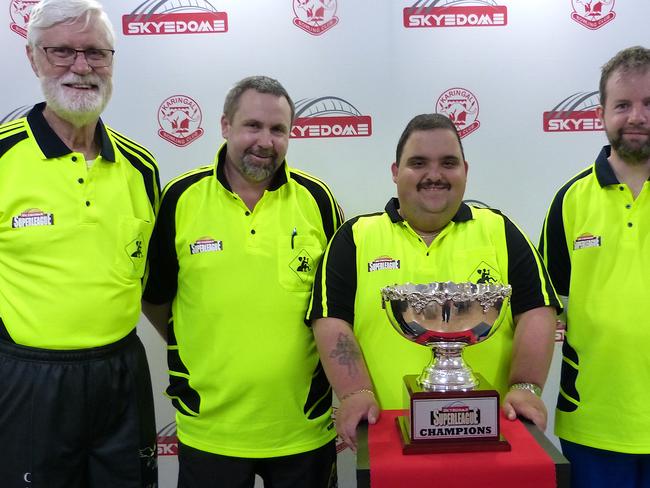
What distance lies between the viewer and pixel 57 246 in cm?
151

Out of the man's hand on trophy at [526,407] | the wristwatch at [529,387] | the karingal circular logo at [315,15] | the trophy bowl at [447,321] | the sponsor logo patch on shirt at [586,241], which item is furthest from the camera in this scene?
the karingal circular logo at [315,15]

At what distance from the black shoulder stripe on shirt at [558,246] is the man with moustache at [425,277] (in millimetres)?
209

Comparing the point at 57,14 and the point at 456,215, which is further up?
the point at 57,14

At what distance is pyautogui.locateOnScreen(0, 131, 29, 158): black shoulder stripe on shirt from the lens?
1.54m

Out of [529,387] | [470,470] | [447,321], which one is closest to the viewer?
[470,470]

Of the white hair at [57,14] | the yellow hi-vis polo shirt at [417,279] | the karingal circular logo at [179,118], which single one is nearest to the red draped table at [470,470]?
the yellow hi-vis polo shirt at [417,279]

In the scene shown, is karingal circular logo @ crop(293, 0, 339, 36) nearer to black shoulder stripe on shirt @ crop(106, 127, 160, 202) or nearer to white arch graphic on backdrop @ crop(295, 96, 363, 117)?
white arch graphic on backdrop @ crop(295, 96, 363, 117)

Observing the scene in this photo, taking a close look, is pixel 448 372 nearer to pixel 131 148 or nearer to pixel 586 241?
pixel 586 241

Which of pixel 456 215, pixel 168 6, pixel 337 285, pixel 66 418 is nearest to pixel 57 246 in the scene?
pixel 66 418

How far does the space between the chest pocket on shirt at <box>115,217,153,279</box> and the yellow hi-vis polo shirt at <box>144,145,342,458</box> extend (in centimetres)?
12

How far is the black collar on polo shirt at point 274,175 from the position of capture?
1.78 metres

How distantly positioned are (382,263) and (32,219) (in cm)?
92

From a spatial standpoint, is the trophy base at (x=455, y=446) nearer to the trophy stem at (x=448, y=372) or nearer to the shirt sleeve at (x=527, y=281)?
the trophy stem at (x=448, y=372)

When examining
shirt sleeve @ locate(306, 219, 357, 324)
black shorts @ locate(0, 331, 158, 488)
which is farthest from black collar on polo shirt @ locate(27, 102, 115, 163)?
shirt sleeve @ locate(306, 219, 357, 324)
